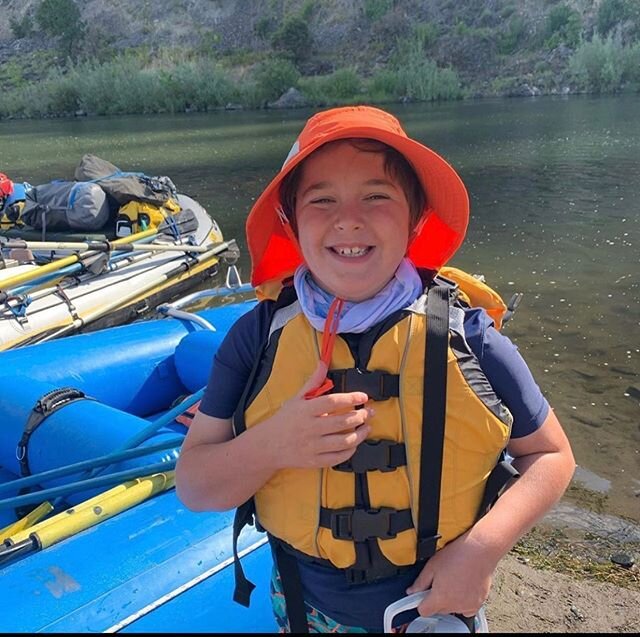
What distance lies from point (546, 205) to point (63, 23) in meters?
59.5

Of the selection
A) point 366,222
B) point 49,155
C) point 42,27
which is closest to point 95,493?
point 366,222

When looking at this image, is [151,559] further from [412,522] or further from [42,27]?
[42,27]

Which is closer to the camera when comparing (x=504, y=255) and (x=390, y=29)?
(x=504, y=255)

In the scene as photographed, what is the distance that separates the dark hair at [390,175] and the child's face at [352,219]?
0.4 inches

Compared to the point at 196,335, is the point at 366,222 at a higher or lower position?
higher

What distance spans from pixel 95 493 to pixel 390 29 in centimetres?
4934

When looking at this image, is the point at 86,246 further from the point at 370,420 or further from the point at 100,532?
the point at 370,420

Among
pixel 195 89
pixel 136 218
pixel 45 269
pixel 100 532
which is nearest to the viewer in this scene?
pixel 100 532

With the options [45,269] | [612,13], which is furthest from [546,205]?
[612,13]

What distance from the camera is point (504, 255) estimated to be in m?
8.36

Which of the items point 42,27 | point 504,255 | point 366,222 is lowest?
point 504,255

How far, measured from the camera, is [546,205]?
10625 mm

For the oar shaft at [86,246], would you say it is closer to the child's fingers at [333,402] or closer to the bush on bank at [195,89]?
the child's fingers at [333,402]

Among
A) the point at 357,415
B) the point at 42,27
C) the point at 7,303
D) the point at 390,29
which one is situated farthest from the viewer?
the point at 42,27
